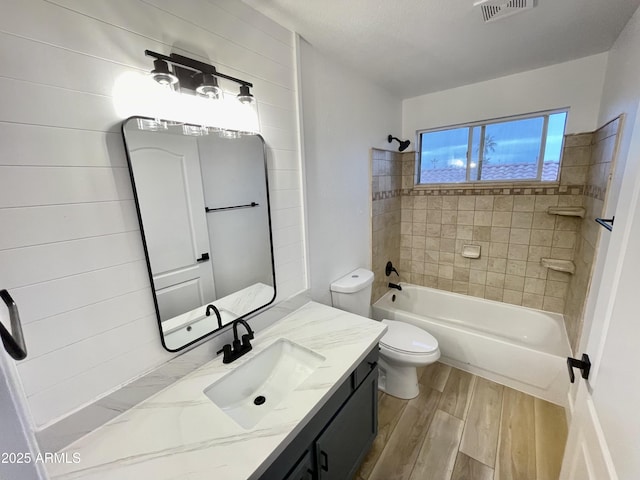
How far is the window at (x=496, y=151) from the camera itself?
220 cm

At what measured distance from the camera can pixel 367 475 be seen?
148 cm

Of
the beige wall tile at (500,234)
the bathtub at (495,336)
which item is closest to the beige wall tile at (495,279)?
the bathtub at (495,336)

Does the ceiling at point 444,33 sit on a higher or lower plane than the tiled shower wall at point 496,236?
higher

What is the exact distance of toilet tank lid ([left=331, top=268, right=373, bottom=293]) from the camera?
1.91 m

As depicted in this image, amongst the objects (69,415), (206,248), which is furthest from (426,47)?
(69,415)

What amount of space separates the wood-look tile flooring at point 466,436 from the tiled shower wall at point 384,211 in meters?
0.95

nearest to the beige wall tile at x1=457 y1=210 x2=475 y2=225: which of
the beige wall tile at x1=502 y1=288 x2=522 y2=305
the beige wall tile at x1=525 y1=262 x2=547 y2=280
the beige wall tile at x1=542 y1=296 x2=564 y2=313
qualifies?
the beige wall tile at x1=525 y1=262 x2=547 y2=280

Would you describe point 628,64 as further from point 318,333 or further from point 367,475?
point 367,475

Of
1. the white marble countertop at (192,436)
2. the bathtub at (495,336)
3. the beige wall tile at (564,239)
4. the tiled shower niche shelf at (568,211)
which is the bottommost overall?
the bathtub at (495,336)

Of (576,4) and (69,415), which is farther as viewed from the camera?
(576,4)

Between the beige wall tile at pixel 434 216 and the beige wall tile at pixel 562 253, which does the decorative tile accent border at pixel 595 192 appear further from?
the beige wall tile at pixel 434 216

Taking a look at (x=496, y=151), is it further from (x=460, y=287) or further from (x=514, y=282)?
(x=460, y=287)

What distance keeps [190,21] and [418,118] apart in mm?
2215

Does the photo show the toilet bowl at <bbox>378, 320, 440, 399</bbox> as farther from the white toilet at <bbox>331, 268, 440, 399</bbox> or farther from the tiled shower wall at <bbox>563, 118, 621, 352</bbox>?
the tiled shower wall at <bbox>563, 118, 621, 352</bbox>
